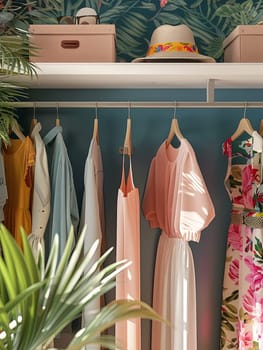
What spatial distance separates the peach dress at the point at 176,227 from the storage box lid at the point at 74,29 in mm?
434

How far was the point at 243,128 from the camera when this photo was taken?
1758mm

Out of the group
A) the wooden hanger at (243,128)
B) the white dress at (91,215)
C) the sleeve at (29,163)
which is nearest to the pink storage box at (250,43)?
the wooden hanger at (243,128)

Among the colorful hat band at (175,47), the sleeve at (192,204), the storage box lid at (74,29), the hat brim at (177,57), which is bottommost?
the sleeve at (192,204)

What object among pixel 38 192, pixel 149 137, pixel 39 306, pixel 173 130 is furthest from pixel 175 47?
pixel 39 306

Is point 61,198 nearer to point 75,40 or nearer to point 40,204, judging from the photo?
point 40,204

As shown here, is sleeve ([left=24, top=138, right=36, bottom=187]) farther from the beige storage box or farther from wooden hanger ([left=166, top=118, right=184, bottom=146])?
wooden hanger ([left=166, top=118, right=184, bottom=146])

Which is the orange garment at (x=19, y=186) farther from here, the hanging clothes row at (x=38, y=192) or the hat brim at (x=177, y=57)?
the hat brim at (x=177, y=57)

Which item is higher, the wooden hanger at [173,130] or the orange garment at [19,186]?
the wooden hanger at [173,130]

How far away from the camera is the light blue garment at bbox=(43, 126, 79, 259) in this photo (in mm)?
1598

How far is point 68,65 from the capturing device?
5.09ft

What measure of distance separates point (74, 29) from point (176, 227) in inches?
27.9

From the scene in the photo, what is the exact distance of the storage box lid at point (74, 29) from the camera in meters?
1.61

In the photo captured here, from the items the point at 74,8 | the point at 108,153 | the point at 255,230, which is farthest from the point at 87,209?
the point at 74,8

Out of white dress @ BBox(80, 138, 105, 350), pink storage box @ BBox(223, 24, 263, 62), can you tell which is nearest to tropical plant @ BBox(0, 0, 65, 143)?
white dress @ BBox(80, 138, 105, 350)
